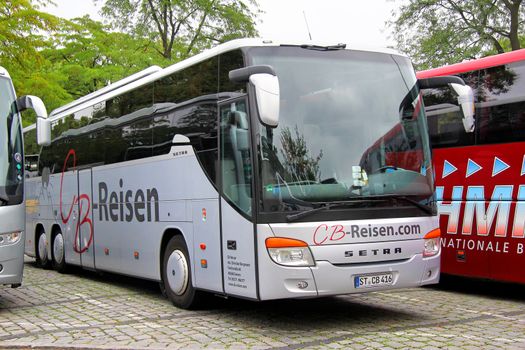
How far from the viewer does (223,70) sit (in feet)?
28.6

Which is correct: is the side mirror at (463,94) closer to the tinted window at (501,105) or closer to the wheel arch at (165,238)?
the tinted window at (501,105)

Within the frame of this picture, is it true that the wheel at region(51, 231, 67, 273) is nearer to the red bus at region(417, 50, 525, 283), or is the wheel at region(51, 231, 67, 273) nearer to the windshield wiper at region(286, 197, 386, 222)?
the red bus at region(417, 50, 525, 283)

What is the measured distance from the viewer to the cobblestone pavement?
24.6 feet

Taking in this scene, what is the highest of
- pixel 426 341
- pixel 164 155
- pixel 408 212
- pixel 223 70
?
pixel 223 70

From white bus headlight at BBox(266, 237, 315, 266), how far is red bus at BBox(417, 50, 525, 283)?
388cm

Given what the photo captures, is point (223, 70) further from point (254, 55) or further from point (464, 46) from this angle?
point (464, 46)

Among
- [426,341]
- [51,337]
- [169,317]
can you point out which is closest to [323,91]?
[426,341]

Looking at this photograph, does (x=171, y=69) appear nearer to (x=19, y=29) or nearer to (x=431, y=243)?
(x=431, y=243)

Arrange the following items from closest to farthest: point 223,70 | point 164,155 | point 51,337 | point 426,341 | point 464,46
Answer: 1. point 426,341
2. point 51,337
3. point 223,70
4. point 164,155
5. point 464,46

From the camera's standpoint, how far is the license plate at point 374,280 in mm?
7906

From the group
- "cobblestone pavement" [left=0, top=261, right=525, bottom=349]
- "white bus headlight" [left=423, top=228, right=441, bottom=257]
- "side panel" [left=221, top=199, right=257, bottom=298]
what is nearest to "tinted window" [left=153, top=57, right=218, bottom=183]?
"side panel" [left=221, top=199, right=257, bottom=298]

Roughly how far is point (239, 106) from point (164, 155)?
7.77ft

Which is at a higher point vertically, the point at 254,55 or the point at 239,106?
the point at 254,55

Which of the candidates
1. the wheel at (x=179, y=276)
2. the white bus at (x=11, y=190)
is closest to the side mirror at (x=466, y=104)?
the wheel at (x=179, y=276)
